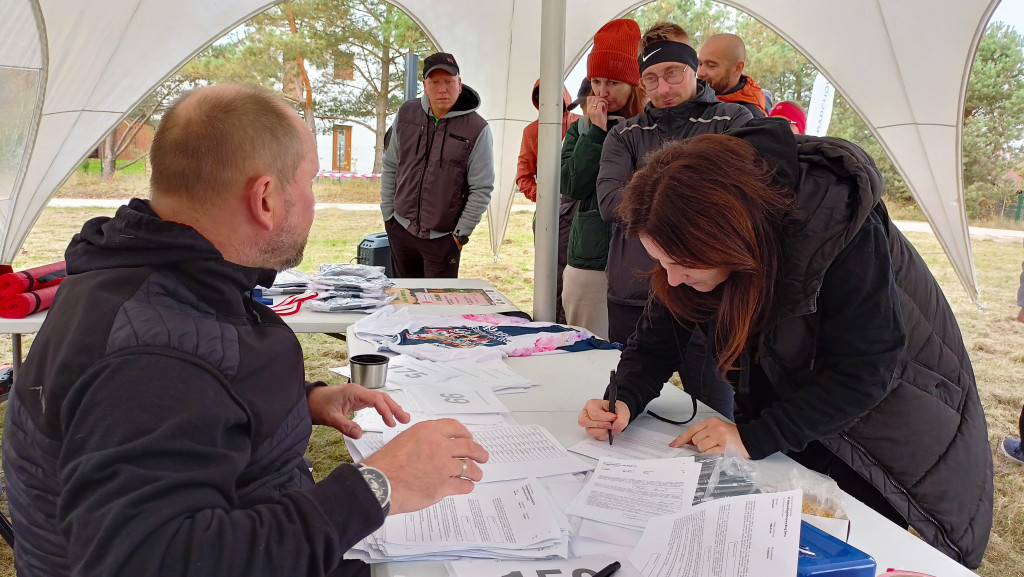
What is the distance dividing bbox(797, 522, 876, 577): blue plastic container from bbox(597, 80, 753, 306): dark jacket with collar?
1.51 meters

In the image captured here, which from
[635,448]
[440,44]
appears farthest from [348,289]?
[440,44]

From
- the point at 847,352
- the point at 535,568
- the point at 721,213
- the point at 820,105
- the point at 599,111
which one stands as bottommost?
the point at 535,568

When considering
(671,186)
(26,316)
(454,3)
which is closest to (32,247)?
(454,3)

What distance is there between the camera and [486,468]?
1315 mm

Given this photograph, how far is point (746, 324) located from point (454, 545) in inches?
26.9

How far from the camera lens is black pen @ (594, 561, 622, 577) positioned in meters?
0.98

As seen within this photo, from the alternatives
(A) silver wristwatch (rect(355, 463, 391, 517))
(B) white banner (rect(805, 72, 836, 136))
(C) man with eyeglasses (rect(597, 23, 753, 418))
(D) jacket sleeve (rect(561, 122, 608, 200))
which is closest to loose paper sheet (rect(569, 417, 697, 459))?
(A) silver wristwatch (rect(355, 463, 391, 517))

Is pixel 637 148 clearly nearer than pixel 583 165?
Yes

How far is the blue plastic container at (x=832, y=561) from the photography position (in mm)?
910

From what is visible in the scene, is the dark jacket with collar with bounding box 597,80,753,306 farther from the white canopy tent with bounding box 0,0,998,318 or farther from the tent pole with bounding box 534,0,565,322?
the white canopy tent with bounding box 0,0,998,318

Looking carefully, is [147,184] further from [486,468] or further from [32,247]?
[32,247]

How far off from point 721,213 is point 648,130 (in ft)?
4.56

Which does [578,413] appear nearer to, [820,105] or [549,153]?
[549,153]

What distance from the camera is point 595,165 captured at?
2914mm
